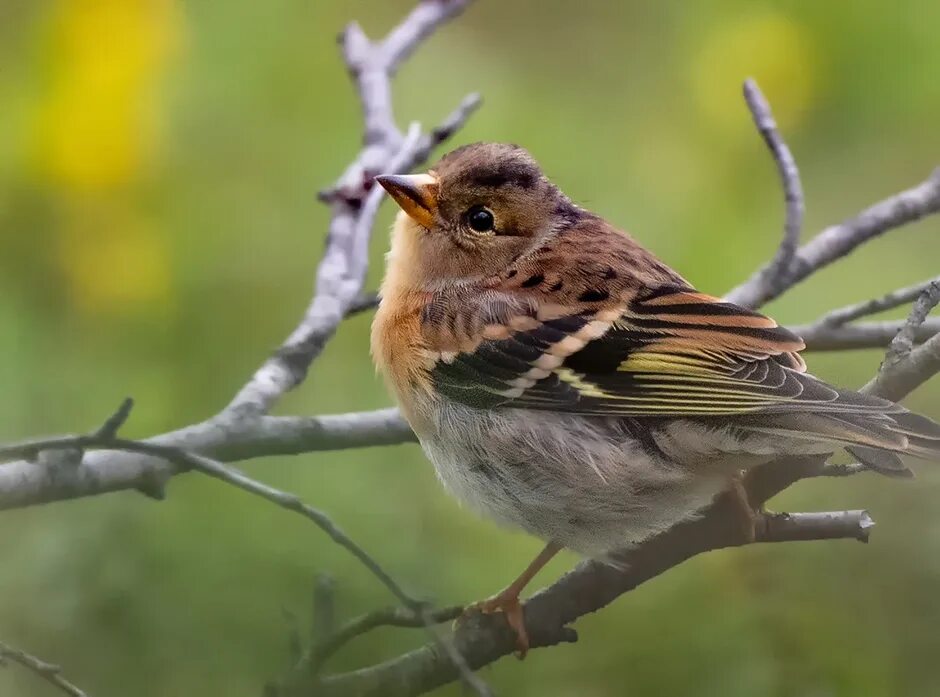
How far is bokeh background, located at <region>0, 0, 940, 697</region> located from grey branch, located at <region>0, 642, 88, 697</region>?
2cm

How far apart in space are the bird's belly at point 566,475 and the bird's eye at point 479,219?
18 centimetres

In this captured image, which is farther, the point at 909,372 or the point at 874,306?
the point at 874,306

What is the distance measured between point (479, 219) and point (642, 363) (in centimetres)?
24

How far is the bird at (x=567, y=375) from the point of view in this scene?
0.80 m

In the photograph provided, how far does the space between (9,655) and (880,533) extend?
0.43 m

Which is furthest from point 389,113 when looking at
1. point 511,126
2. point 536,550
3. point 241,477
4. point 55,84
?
point 241,477

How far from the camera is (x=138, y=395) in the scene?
3.12ft

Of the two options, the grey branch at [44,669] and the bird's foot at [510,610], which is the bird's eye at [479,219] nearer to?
the bird's foot at [510,610]

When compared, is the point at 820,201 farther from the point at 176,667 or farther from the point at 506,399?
the point at 176,667

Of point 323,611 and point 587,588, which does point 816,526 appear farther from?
point 323,611

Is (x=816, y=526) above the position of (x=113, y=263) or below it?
below

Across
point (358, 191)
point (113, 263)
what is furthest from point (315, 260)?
point (113, 263)

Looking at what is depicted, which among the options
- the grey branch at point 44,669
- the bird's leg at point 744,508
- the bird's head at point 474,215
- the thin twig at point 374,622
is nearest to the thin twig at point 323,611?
the thin twig at point 374,622

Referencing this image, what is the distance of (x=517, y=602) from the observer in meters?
0.78
